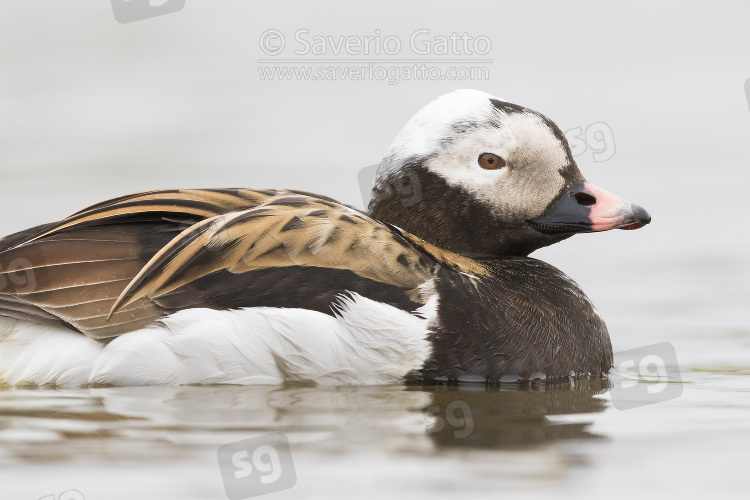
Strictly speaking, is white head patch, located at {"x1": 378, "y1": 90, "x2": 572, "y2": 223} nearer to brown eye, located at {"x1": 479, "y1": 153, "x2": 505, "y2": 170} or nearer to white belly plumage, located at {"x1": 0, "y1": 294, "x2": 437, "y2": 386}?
brown eye, located at {"x1": 479, "y1": 153, "x2": 505, "y2": 170}

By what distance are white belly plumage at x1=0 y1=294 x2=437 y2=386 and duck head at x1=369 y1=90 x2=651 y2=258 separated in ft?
3.40

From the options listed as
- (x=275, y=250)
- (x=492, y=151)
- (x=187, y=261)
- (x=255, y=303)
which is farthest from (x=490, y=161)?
(x=187, y=261)

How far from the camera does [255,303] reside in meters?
6.82

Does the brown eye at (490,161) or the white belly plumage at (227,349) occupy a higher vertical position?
the brown eye at (490,161)

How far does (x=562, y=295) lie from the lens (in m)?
7.77

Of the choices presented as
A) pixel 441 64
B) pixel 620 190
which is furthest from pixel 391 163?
pixel 441 64

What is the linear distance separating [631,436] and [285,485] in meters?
1.66

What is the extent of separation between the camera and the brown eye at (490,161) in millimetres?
7672

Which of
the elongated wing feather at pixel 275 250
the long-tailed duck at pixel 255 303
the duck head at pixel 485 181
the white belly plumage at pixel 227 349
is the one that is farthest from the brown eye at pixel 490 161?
the white belly plumage at pixel 227 349

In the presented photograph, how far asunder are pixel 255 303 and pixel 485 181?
160 cm

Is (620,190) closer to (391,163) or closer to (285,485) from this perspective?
(391,163)

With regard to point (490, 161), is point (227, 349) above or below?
below

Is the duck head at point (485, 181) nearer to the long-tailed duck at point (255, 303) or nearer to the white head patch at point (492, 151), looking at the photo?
the white head patch at point (492, 151)

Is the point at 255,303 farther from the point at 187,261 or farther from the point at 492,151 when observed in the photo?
the point at 492,151
